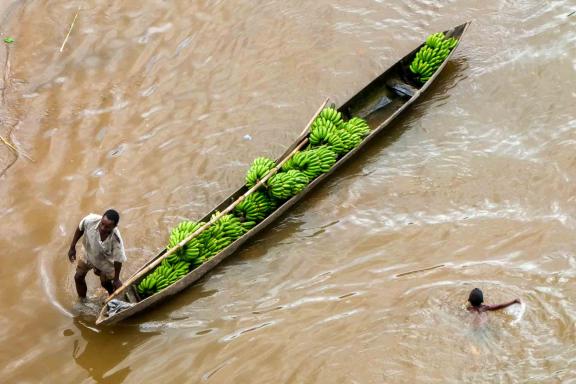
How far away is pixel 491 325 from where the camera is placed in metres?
6.60

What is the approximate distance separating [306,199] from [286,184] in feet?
1.89

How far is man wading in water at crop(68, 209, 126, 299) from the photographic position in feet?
19.9

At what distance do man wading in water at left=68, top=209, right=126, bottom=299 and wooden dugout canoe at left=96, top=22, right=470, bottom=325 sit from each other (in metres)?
0.31

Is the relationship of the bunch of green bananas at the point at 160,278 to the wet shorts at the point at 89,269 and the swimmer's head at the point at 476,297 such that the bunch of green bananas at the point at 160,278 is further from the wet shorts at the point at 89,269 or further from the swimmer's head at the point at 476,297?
the swimmer's head at the point at 476,297

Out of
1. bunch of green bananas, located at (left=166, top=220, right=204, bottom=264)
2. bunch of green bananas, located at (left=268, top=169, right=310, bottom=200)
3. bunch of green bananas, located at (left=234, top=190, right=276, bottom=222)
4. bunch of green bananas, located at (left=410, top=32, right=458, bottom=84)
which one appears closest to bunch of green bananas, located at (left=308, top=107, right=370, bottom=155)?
bunch of green bananas, located at (left=268, top=169, right=310, bottom=200)

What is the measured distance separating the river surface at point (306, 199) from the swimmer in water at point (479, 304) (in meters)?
0.38

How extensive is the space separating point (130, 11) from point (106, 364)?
6.44 m

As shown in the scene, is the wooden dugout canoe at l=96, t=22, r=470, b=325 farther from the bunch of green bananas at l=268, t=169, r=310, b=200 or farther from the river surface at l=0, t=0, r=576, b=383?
the river surface at l=0, t=0, r=576, b=383

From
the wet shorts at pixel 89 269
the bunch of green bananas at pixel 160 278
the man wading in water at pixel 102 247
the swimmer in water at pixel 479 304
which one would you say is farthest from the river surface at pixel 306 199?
the man wading in water at pixel 102 247

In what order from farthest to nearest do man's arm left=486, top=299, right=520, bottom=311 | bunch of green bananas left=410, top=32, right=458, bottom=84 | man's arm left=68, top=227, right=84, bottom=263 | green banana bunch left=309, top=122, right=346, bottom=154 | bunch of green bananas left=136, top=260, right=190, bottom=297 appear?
1. bunch of green bananas left=410, top=32, right=458, bottom=84
2. green banana bunch left=309, top=122, right=346, bottom=154
3. bunch of green bananas left=136, top=260, right=190, bottom=297
4. man's arm left=68, top=227, right=84, bottom=263
5. man's arm left=486, top=299, right=520, bottom=311

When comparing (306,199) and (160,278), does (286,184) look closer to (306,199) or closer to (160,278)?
(306,199)

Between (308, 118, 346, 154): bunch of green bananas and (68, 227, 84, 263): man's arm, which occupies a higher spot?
(308, 118, 346, 154): bunch of green bananas

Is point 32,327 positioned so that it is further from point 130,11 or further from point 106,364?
point 130,11

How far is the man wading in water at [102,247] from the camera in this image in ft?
19.9
